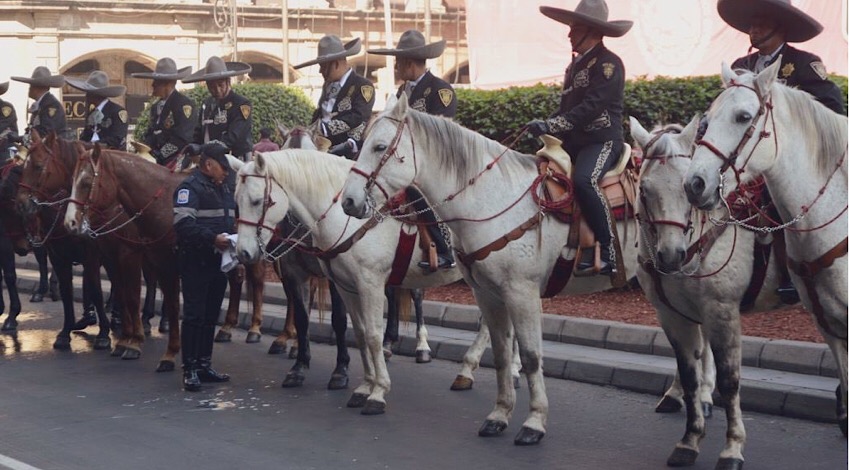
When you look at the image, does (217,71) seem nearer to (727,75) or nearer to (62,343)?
(62,343)

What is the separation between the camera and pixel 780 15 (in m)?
7.55

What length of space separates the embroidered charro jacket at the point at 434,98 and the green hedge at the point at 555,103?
187 centimetres

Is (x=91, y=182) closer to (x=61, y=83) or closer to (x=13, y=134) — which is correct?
(x=13, y=134)

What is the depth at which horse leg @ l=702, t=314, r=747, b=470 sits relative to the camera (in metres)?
7.09

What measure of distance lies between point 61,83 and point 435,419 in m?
10.4

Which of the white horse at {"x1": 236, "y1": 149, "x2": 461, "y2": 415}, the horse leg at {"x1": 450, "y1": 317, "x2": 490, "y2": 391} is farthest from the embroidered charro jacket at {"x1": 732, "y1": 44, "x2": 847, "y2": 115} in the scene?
the horse leg at {"x1": 450, "y1": 317, "x2": 490, "y2": 391}

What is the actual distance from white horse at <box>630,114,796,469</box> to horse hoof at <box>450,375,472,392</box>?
2.81 meters

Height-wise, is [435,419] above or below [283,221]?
below

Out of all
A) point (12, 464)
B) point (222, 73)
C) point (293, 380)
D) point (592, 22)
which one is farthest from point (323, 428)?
point (222, 73)

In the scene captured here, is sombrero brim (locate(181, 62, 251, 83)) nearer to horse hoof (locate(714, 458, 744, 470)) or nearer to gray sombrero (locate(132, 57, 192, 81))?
gray sombrero (locate(132, 57, 192, 81))

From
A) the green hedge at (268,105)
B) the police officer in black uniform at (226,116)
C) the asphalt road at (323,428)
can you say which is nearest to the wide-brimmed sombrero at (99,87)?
the police officer in black uniform at (226,116)

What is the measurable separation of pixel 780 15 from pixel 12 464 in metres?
5.49

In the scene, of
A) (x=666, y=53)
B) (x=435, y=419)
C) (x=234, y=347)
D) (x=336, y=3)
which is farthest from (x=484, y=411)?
(x=336, y=3)

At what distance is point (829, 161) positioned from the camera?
263 inches
